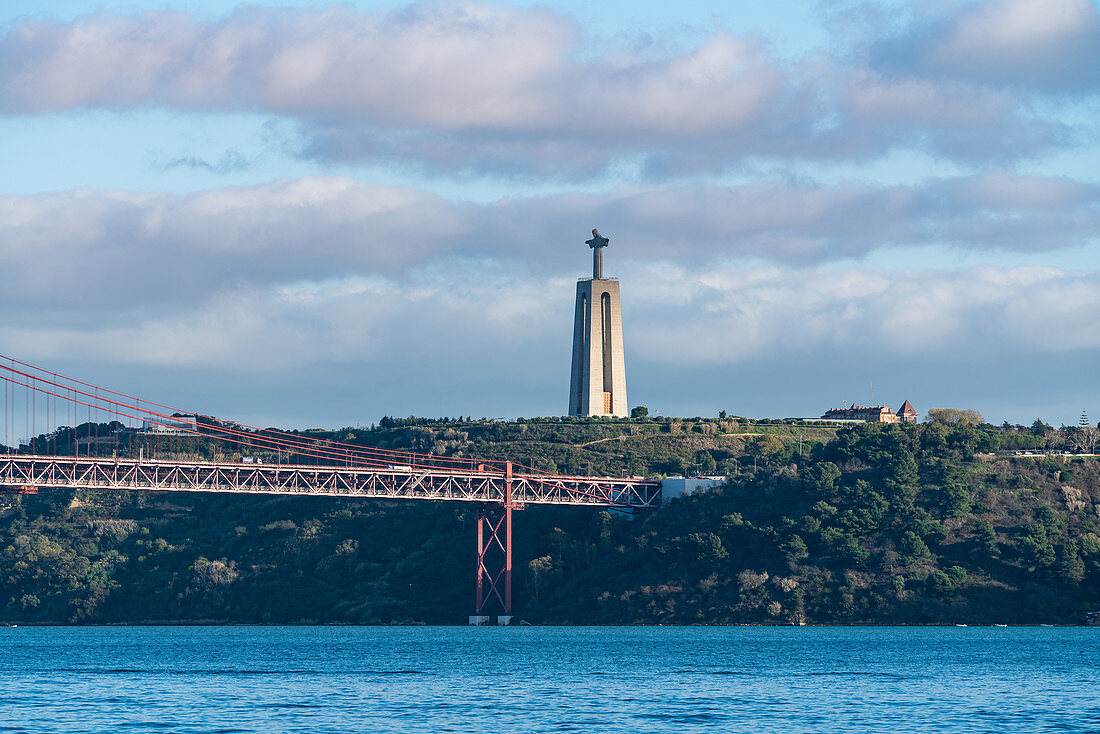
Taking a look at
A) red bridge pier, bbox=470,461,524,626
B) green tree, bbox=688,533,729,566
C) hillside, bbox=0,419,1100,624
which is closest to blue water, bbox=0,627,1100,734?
hillside, bbox=0,419,1100,624

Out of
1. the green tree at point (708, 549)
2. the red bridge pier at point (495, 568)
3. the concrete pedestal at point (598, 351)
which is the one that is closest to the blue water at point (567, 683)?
the green tree at point (708, 549)

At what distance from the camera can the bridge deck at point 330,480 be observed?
10050 cm

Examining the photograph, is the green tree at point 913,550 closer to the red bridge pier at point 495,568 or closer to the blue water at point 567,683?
the blue water at point 567,683

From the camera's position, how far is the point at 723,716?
49344 mm

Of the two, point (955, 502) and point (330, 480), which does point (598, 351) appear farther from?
point (955, 502)

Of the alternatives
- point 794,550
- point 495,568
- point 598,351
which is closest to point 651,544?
point 794,550

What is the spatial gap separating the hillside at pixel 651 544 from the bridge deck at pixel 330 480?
2997mm

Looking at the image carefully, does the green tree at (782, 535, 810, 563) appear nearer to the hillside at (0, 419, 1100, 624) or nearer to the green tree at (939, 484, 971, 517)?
the hillside at (0, 419, 1100, 624)

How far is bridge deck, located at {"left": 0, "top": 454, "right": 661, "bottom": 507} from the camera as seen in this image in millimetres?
100500

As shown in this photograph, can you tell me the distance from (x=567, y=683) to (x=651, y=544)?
55.2m

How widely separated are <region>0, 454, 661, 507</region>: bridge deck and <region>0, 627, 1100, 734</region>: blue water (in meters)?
11.2

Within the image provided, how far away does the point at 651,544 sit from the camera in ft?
379

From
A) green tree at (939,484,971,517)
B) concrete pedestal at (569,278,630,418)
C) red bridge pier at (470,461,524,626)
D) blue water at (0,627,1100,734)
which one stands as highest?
concrete pedestal at (569,278,630,418)

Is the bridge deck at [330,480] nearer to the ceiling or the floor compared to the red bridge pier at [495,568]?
nearer to the ceiling
